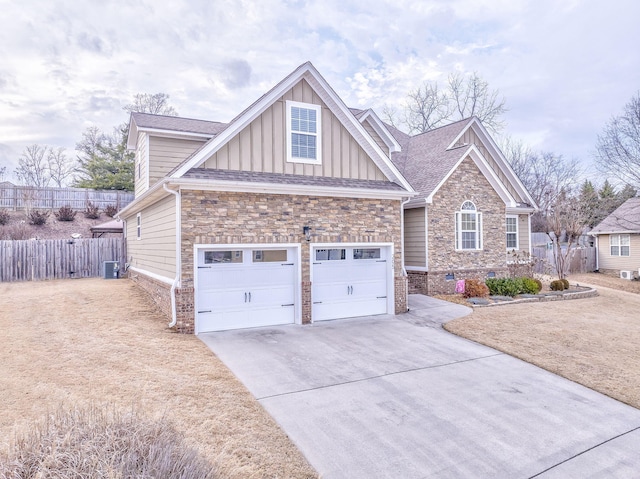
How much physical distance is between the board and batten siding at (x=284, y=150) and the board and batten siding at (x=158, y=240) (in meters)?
1.79

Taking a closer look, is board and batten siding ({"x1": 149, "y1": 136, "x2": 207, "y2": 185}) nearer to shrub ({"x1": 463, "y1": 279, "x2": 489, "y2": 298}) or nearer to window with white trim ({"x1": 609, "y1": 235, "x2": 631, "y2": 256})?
shrub ({"x1": 463, "y1": 279, "x2": 489, "y2": 298})

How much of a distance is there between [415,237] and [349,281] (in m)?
5.08

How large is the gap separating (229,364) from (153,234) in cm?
660

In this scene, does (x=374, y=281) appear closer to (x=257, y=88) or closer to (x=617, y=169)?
(x=617, y=169)

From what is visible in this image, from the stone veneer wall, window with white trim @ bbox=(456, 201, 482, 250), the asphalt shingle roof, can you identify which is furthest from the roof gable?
window with white trim @ bbox=(456, 201, 482, 250)

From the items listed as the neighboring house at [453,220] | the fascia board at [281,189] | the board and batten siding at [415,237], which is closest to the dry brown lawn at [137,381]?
the fascia board at [281,189]

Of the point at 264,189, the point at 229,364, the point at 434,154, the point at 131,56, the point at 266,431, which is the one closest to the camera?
the point at 266,431

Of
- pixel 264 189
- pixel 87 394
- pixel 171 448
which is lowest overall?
pixel 87 394

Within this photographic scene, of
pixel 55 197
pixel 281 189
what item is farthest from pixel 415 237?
pixel 55 197

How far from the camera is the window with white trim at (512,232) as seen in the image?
63.7 ft

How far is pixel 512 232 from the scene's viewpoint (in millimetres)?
19516

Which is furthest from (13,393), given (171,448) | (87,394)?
(171,448)

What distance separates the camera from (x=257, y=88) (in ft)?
98.5

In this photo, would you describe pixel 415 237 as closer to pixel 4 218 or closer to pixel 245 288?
pixel 245 288
